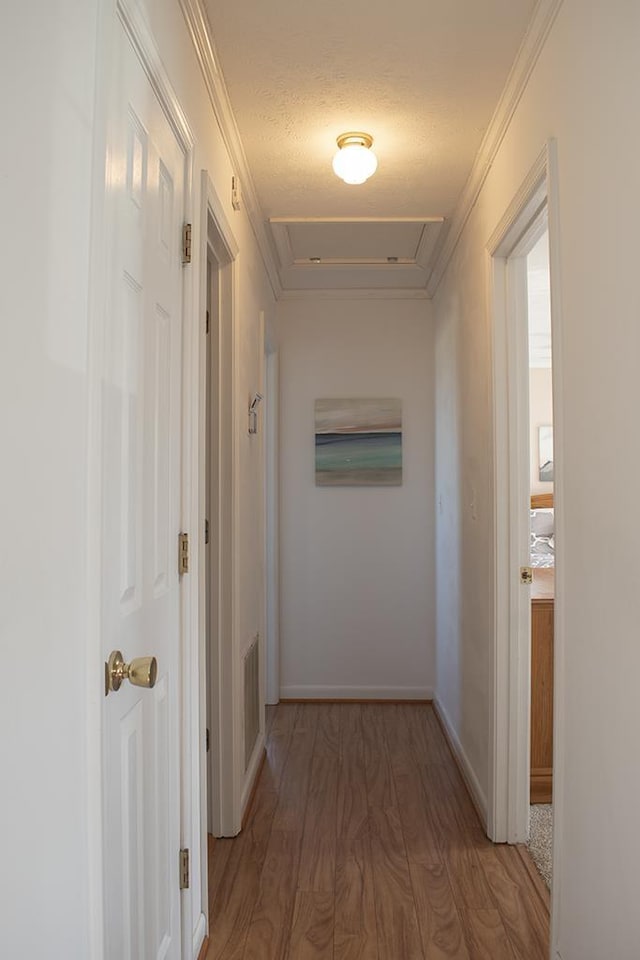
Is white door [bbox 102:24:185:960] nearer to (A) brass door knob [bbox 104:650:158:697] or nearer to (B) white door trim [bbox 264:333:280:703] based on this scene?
(A) brass door knob [bbox 104:650:158:697]

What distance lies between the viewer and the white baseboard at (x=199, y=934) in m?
1.81

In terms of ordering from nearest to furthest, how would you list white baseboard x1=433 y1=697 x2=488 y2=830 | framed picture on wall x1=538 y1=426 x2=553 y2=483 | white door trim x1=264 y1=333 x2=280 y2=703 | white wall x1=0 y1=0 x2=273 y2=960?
white wall x1=0 y1=0 x2=273 y2=960 → white baseboard x1=433 y1=697 x2=488 y2=830 → white door trim x1=264 y1=333 x2=280 y2=703 → framed picture on wall x1=538 y1=426 x2=553 y2=483

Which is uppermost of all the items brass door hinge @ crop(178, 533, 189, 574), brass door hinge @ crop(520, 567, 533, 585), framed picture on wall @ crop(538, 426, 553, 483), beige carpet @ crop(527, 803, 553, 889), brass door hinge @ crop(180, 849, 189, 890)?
framed picture on wall @ crop(538, 426, 553, 483)

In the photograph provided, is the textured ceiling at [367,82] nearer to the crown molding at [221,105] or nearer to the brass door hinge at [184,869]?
the crown molding at [221,105]

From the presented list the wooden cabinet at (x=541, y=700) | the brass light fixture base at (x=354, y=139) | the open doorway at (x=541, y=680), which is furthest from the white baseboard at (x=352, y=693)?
the brass light fixture base at (x=354, y=139)

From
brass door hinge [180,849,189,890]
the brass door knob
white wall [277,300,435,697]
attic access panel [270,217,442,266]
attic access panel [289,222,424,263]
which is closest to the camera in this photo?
the brass door knob

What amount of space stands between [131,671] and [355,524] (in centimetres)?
318

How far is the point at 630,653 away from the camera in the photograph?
4.22 ft

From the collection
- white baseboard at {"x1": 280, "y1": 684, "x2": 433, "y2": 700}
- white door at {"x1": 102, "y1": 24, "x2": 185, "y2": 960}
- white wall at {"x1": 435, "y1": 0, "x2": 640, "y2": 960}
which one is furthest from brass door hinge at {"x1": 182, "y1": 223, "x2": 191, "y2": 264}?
white baseboard at {"x1": 280, "y1": 684, "x2": 433, "y2": 700}

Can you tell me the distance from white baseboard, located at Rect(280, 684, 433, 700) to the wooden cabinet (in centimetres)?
148

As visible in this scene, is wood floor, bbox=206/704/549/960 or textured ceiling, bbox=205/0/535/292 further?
wood floor, bbox=206/704/549/960

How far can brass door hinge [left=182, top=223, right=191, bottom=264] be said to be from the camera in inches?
68.1

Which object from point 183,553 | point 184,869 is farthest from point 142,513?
point 184,869

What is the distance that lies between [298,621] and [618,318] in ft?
10.8
